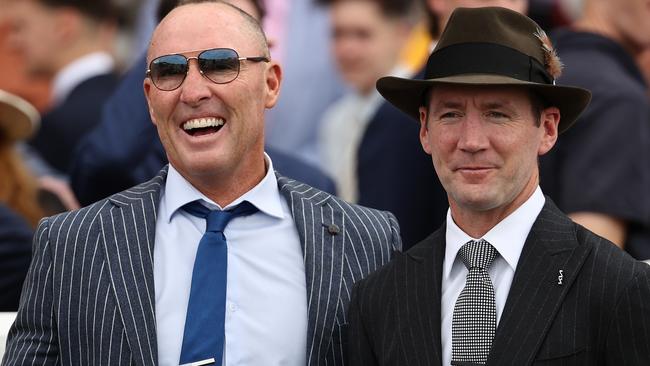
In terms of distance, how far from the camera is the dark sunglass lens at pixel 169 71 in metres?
4.02

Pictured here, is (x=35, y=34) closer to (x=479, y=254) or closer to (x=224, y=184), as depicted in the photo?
(x=224, y=184)

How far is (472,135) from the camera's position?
3.68 metres

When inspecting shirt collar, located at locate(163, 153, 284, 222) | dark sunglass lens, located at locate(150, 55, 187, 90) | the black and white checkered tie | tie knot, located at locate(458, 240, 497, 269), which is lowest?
the black and white checkered tie

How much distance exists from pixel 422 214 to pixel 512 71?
1.84 m

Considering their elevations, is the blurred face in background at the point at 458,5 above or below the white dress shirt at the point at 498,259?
above

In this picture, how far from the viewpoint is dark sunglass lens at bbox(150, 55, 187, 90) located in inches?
158

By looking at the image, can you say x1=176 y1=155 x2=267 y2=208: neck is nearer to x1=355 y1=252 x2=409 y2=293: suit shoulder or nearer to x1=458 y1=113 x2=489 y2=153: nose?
x1=355 y1=252 x2=409 y2=293: suit shoulder

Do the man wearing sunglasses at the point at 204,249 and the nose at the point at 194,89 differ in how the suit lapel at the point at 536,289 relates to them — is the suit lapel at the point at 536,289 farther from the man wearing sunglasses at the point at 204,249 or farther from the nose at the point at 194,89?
the nose at the point at 194,89

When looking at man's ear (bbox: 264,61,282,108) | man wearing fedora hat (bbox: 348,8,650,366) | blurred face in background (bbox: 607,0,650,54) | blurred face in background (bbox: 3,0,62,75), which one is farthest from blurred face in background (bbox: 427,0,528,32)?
blurred face in background (bbox: 3,0,62,75)

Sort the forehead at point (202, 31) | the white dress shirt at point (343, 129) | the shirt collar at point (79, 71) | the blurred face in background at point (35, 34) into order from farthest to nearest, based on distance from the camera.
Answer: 1. the blurred face in background at point (35, 34)
2. the shirt collar at point (79, 71)
3. the white dress shirt at point (343, 129)
4. the forehead at point (202, 31)

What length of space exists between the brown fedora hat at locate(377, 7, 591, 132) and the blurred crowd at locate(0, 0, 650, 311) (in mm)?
1277

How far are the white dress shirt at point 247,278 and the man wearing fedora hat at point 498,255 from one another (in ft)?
0.66

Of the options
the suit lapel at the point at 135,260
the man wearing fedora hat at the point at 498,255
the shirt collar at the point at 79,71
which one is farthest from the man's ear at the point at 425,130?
the shirt collar at the point at 79,71

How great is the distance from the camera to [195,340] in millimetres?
3859
